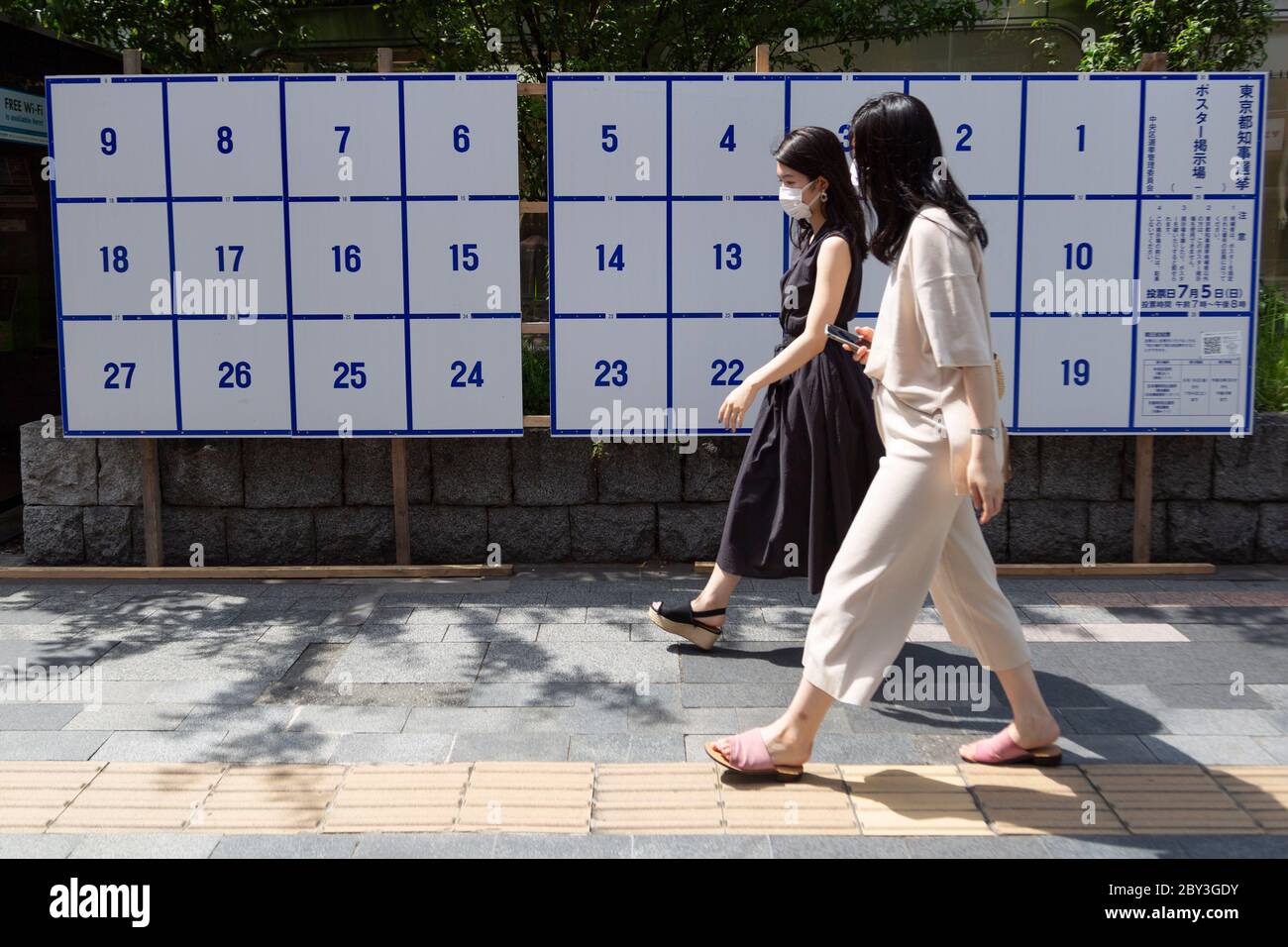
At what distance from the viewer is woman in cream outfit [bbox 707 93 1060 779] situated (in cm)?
339

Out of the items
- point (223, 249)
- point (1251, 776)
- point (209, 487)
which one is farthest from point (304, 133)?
point (1251, 776)

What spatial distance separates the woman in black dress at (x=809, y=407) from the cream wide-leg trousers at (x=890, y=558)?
2.75ft

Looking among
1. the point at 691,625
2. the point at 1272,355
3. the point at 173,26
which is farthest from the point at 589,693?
the point at 173,26

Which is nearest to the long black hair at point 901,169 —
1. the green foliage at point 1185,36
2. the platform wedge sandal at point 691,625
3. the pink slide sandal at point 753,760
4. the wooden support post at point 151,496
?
the pink slide sandal at point 753,760

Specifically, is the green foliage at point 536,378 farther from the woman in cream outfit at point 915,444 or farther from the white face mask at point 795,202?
the woman in cream outfit at point 915,444

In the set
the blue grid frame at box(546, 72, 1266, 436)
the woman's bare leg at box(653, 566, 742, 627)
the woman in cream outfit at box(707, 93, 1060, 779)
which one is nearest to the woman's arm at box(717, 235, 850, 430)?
the woman in cream outfit at box(707, 93, 1060, 779)

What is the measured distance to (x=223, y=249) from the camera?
6121 millimetres

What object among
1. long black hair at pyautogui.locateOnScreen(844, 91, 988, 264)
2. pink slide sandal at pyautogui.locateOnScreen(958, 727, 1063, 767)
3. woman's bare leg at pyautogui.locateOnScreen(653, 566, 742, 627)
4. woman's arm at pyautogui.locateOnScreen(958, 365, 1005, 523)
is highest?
long black hair at pyautogui.locateOnScreen(844, 91, 988, 264)

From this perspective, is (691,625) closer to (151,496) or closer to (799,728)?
(799,728)

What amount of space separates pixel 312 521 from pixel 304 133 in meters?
1.91

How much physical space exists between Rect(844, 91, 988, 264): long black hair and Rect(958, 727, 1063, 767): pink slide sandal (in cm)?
156

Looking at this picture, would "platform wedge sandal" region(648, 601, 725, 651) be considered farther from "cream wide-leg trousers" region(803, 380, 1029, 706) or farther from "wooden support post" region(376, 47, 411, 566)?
"wooden support post" region(376, 47, 411, 566)

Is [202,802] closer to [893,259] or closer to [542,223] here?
[893,259]

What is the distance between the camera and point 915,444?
355 centimetres
